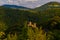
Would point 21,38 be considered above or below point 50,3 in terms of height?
above

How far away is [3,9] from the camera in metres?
147

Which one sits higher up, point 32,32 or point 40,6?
point 32,32

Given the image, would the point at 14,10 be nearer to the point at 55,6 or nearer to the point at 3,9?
the point at 3,9

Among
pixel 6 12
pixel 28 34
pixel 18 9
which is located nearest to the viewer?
pixel 28 34

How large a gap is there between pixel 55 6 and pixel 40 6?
12623 millimetres

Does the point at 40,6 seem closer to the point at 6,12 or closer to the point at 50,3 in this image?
the point at 50,3

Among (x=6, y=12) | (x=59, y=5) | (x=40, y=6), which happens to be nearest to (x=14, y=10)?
(x=6, y=12)

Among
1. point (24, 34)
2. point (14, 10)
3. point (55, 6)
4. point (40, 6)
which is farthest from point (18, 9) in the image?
point (24, 34)

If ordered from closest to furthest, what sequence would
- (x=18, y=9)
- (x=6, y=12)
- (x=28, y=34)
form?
(x=28, y=34), (x=6, y=12), (x=18, y=9)

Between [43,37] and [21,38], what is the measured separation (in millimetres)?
4950

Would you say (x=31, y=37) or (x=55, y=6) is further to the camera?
(x=55, y=6)

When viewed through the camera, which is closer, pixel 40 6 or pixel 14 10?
pixel 14 10

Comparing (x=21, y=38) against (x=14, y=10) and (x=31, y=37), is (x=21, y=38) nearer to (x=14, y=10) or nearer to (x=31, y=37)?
(x=31, y=37)

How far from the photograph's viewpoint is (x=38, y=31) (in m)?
40.1
